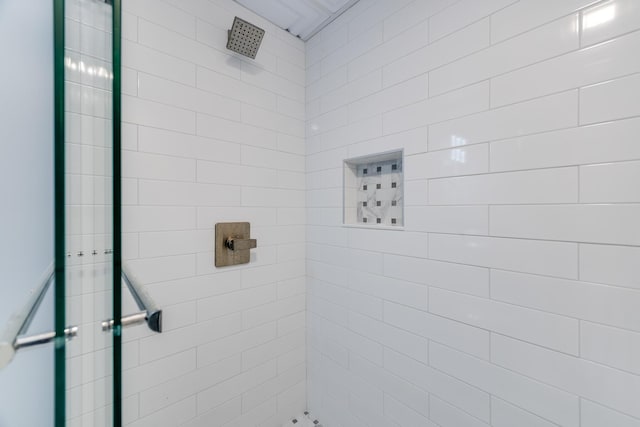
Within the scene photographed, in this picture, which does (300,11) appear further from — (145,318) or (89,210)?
(145,318)

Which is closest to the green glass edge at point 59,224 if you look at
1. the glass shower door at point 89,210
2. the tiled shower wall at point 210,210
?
the glass shower door at point 89,210

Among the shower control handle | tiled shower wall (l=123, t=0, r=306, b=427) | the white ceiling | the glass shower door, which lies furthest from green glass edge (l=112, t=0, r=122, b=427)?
the white ceiling

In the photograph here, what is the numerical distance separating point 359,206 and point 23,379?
1370mm

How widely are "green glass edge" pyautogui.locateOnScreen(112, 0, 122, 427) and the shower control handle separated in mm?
740

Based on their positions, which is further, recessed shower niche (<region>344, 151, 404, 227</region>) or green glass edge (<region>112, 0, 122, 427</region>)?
recessed shower niche (<region>344, 151, 404, 227</region>)

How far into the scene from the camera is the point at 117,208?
500 millimetres

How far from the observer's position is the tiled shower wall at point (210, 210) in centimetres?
105

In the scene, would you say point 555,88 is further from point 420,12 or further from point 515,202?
point 420,12

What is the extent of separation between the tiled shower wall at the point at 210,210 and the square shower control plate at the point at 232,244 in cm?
4

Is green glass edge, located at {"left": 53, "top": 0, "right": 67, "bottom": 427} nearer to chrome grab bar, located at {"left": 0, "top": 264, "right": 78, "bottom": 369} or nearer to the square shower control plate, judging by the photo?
chrome grab bar, located at {"left": 0, "top": 264, "right": 78, "bottom": 369}

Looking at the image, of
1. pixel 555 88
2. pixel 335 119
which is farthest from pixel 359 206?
pixel 555 88

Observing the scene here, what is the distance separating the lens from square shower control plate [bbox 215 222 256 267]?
4.10ft

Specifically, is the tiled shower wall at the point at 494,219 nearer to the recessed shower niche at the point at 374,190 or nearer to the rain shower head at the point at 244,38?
the recessed shower niche at the point at 374,190

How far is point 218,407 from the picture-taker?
125 cm
